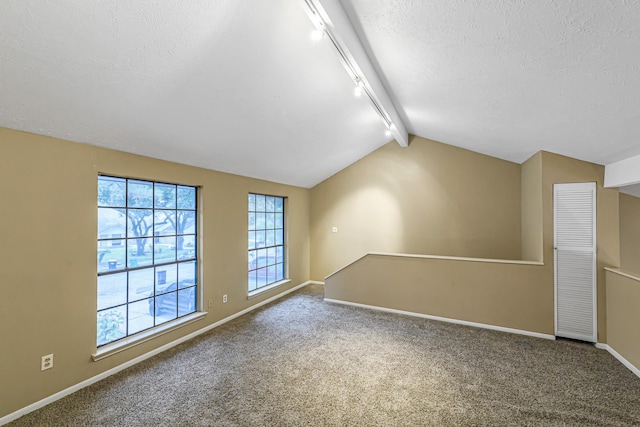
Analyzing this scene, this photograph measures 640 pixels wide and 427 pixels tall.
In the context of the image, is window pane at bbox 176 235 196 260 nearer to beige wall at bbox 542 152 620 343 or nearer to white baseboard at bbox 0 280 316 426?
white baseboard at bbox 0 280 316 426

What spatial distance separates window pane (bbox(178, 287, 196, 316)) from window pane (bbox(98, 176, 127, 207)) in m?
1.36

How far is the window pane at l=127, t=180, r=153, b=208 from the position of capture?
9.82ft

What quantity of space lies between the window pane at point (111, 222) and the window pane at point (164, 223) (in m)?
0.36

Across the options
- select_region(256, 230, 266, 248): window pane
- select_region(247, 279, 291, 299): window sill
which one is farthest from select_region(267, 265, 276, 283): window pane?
select_region(256, 230, 266, 248): window pane

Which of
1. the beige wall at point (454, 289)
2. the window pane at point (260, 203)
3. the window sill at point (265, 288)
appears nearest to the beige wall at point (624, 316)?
the beige wall at point (454, 289)

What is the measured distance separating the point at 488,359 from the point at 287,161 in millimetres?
3689

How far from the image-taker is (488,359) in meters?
2.97

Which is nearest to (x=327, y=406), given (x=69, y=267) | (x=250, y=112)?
(x=69, y=267)

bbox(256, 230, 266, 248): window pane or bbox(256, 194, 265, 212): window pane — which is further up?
bbox(256, 194, 265, 212): window pane

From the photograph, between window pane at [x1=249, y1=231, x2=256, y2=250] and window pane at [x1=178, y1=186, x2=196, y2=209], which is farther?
window pane at [x1=249, y1=231, x2=256, y2=250]

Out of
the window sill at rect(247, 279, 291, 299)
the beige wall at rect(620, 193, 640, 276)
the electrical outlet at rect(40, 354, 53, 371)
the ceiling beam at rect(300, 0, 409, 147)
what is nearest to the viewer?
the ceiling beam at rect(300, 0, 409, 147)

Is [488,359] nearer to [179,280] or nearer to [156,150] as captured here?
[179,280]

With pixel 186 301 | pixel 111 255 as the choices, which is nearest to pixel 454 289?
pixel 186 301

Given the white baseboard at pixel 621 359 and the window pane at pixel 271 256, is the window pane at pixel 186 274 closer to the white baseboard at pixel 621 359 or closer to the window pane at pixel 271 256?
the window pane at pixel 271 256
